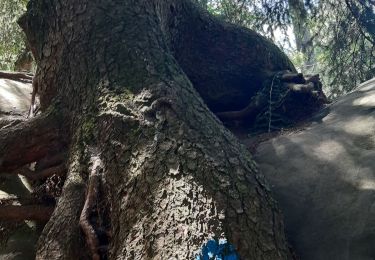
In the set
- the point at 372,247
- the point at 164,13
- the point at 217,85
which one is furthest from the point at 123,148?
the point at 217,85

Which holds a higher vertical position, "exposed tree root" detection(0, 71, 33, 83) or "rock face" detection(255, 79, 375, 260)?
"exposed tree root" detection(0, 71, 33, 83)

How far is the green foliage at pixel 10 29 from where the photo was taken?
7125 mm

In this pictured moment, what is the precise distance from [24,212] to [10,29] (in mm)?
5114

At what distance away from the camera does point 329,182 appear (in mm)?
2840

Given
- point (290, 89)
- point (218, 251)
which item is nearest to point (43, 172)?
point (218, 251)

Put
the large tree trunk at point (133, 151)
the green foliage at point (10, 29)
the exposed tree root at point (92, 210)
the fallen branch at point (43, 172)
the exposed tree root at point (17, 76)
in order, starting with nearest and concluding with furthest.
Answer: the large tree trunk at point (133, 151) < the exposed tree root at point (92, 210) < the fallen branch at point (43, 172) < the exposed tree root at point (17, 76) < the green foliage at point (10, 29)

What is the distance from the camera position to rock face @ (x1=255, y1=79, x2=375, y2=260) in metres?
2.42

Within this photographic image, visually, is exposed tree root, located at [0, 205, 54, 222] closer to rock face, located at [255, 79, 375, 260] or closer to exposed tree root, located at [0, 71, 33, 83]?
rock face, located at [255, 79, 375, 260]

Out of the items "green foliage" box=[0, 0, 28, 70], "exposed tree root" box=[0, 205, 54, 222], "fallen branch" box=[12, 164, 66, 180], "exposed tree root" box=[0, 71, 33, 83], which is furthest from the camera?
"green foliage" box=[0, 0, 28, 70]

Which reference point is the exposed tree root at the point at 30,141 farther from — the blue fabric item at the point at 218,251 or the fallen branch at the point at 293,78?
the fallen branch at the point at 293,78

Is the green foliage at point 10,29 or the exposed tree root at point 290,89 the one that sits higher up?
the green foliage at point 10,29

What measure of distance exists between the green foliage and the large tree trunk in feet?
11.9

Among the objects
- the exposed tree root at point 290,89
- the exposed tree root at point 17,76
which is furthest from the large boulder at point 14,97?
the exposed tree root at point 290,89

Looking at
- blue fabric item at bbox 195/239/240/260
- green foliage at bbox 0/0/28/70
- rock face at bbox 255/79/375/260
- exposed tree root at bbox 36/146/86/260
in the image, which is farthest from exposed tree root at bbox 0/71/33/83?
blue fabric item at bbox 195/239/240/260
